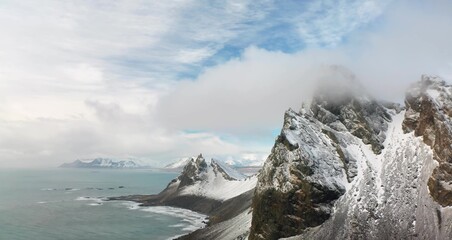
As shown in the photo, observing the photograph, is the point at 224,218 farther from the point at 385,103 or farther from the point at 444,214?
the point at 444,214

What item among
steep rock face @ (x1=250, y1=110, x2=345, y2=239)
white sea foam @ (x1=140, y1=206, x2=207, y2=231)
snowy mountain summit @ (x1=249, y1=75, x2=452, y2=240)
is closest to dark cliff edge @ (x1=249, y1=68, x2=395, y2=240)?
steep rock face @ (x1=250, y1=110, x2=345, y2=239)

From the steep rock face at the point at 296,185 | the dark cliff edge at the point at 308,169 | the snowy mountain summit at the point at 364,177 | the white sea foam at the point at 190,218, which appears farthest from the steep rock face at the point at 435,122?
the white sea foam at the point at 190,218

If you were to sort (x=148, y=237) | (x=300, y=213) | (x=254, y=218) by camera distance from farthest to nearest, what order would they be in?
(x=148, y=237)
(x=254, y=218)
(x=300, y=213)

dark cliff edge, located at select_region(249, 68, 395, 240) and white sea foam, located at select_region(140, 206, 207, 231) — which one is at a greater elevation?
dark cliff edge, located at select_region(249, 68, 395, 240)

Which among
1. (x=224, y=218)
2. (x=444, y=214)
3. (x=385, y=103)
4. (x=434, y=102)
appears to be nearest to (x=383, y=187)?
(x=444, y=214)

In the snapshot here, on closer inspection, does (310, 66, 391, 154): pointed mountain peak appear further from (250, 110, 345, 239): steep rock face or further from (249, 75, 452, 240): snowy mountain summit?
(250, 110, 345, 239): steep rock face

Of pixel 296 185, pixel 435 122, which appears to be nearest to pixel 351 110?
pixel 435 122
